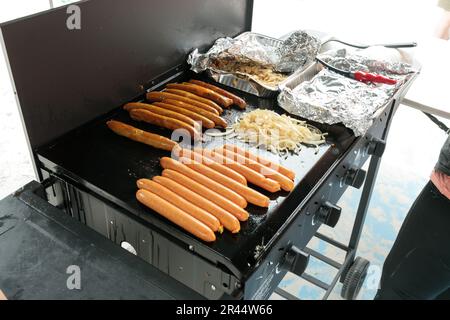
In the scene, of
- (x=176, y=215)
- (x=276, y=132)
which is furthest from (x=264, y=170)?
(x=176, y=215)

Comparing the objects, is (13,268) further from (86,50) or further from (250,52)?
(250,52)

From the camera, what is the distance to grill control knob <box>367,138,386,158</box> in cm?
225

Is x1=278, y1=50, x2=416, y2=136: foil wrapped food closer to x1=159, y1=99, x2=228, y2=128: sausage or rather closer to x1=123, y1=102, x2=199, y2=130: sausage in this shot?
x1=159, y1=99, x2=228, y2=128: sausage

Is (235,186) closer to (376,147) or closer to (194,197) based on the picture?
(194,197)

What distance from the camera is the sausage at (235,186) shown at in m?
1.56

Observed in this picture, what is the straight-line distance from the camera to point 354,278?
2586 millimetres

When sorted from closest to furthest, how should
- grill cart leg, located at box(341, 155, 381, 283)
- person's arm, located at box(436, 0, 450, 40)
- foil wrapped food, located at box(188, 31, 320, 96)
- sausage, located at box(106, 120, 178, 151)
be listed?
sausage, located at box(106, 120, 178, 151) < foil wrapped food, located at box(188, 31, 320, 96) < grill cart leg, located at box(341, 155, 381, 283) < person's arm, located at box(436, 0, 450, 40)

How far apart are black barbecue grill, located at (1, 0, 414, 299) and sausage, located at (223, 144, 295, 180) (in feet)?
0.19

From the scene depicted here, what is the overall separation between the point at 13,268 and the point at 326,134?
1347 millimetres

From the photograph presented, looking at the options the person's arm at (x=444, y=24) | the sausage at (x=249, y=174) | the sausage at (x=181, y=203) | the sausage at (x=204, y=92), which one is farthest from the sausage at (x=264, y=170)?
the person's arm at (x=444, y=24)

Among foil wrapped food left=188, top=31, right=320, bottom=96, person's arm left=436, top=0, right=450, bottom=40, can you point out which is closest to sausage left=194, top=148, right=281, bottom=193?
foil wrapped food left=188, top=31, right=320, bottom=96

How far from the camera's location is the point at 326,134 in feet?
6.57

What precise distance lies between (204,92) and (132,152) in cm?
54
